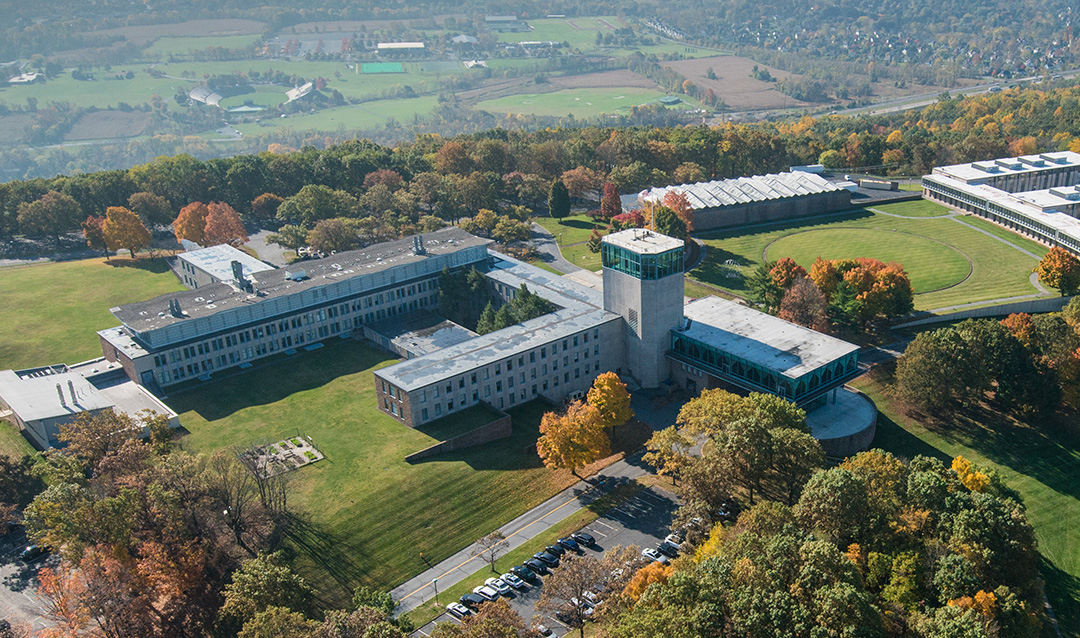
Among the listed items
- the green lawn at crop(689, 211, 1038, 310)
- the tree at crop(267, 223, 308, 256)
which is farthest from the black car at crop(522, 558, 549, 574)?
the tree at crop(267, 223, 308, 256)

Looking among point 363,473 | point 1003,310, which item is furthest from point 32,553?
point 1003,310

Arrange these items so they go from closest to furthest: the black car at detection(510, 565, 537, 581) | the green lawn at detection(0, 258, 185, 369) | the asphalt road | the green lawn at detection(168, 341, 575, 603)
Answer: the asphalt road
the black car at detection(510, 565, 537, 581)
the green lawn at detection(168, 341, 575, 603)
the green lawn at detection(0, 258, 185, 369)

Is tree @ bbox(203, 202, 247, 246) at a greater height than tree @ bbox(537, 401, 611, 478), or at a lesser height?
greater

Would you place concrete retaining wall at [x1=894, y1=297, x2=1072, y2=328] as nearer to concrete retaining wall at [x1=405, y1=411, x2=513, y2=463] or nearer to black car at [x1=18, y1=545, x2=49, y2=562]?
concrete retaining wall at [x1=405, y1=411, x2=513, y2=463]

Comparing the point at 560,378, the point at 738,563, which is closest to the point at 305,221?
the point at 560,378

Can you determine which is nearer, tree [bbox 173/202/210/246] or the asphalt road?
the asphalt road

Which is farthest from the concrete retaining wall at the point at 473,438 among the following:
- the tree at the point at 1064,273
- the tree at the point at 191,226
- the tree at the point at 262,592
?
the tree at the point at 191,226

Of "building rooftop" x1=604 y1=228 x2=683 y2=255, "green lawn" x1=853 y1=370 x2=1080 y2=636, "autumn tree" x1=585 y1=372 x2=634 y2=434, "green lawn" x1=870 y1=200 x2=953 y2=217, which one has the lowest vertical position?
"green lawn" x1=853 y1=370 x2=1080 y2=636
